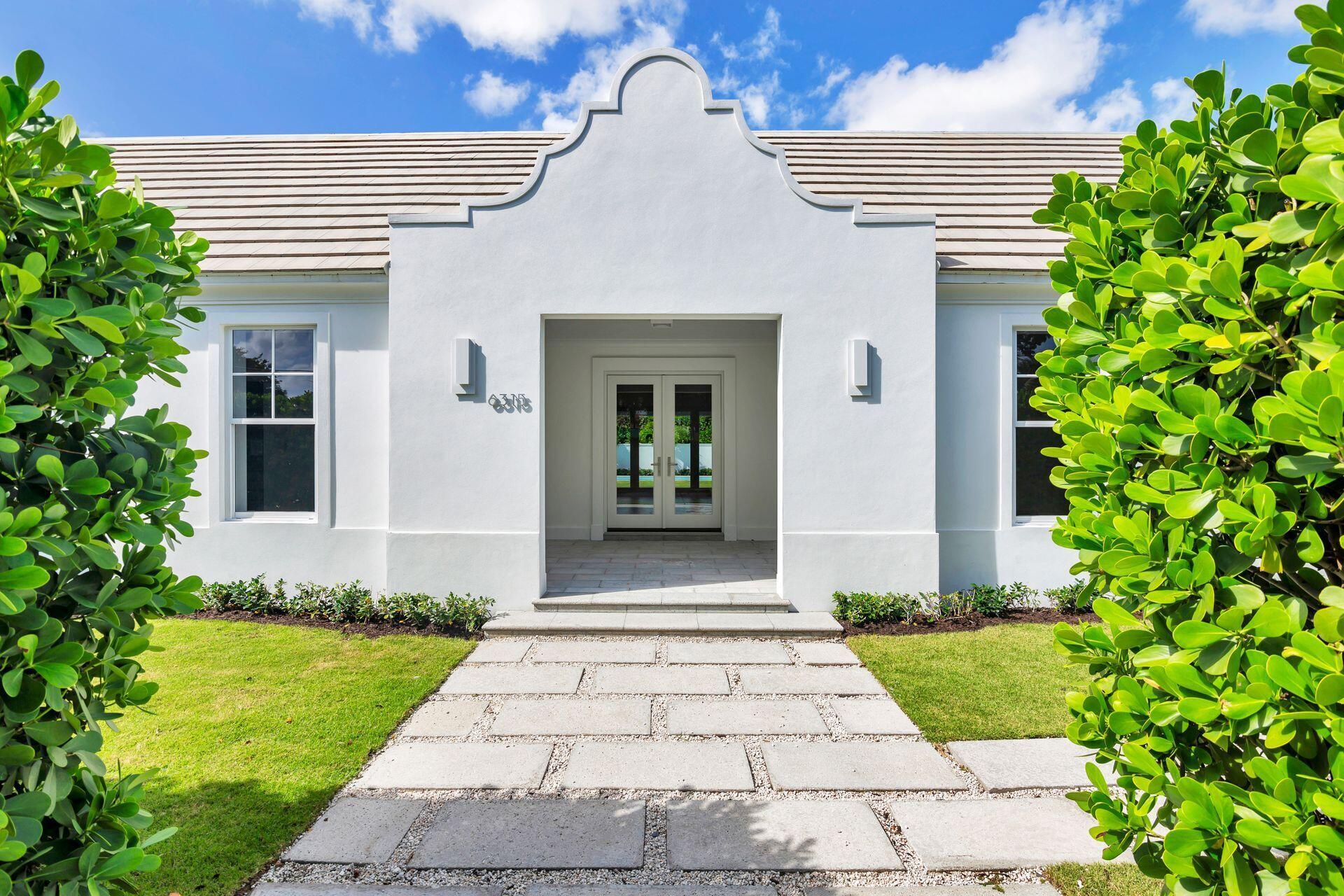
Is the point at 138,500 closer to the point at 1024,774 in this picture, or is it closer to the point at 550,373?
the point at 1024,774

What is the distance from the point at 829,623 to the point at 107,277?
19.1ft

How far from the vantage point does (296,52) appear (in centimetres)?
1119

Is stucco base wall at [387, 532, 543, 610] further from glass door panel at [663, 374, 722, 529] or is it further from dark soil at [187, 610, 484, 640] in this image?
glass door panel at [663, 374, 722, 529]

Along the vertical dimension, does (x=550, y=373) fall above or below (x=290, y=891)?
above

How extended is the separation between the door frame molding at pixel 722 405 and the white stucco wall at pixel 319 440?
454 cm

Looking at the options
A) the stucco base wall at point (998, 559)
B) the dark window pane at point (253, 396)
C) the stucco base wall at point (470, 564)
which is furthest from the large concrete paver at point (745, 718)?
the dark window pane at point (253, 396)

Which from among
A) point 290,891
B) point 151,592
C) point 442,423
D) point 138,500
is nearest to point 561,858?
point 290,891

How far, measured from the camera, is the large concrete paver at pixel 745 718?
3918 millimetres

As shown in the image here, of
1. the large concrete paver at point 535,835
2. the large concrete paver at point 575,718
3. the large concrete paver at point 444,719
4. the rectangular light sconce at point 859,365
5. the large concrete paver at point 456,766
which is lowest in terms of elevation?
the large concrete paver at point 444,719

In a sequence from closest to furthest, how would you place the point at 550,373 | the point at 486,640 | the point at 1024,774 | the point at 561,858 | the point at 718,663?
the point at 561,858, the point at 1024,774, the point at 718,663, the point at 486,640, the point at 550,373

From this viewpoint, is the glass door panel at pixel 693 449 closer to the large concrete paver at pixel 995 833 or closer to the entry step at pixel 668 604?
the entry step at pixel 668 604

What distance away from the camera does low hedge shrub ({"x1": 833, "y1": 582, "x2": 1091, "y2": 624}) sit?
20.4 feet

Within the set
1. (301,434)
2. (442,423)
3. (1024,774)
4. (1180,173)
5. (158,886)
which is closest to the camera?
(1180,173)

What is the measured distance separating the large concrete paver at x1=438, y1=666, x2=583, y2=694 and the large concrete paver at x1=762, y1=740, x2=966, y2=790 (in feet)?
5.79
